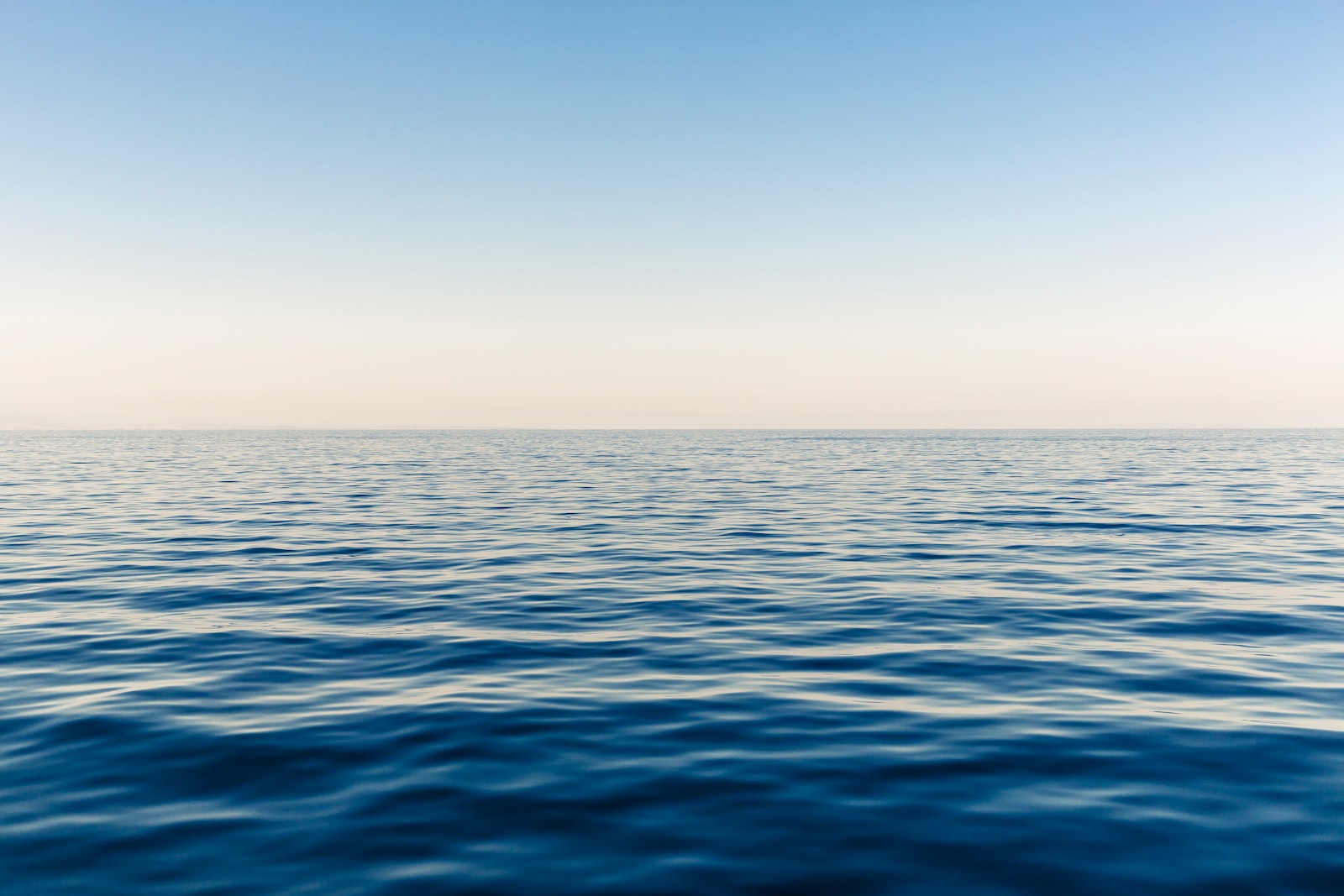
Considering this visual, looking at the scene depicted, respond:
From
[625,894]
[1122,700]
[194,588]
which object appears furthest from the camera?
[194,588]

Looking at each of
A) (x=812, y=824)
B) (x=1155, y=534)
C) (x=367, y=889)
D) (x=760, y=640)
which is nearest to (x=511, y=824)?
(x=367, y=889)

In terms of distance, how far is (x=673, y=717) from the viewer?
8531mm

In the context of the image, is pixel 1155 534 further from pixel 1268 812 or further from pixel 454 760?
pixel 454 760

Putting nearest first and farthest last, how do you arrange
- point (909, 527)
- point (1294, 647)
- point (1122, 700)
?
1. point (1122, 700)
2. point (1294, 647)
3. point (909, 527)

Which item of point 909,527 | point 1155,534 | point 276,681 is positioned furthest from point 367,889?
point 1155,534

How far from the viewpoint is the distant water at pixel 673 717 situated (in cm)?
571

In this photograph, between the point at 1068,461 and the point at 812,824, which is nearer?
the point at 812,824

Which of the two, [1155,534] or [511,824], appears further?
[1155,534]

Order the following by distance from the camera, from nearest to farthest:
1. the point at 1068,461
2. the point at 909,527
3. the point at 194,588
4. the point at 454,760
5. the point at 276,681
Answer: the point at 454,760, the point at 276,681, the point at 194,588, the point at 909,527, the point at 1068,461

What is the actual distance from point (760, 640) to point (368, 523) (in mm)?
17118

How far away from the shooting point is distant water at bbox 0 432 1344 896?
5.71 meters

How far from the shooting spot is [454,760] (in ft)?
24.3

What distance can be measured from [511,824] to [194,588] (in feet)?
38.1

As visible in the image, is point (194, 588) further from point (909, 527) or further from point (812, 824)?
point (909, 527)
